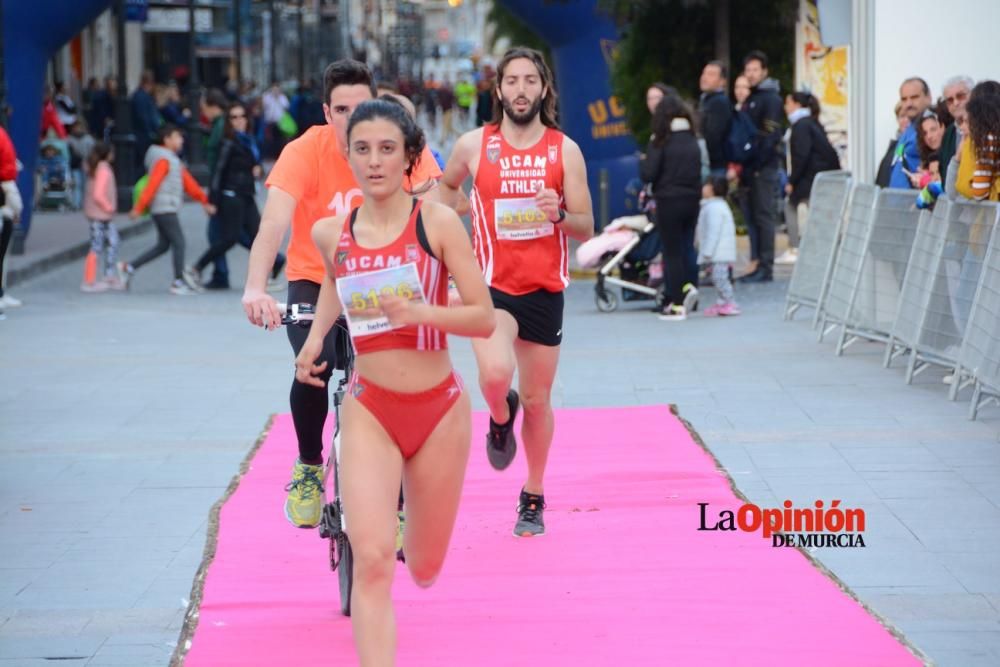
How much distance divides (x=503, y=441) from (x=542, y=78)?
56.7 inches

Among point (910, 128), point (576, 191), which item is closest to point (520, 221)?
point (576, 191)

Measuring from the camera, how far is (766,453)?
27.1 ft

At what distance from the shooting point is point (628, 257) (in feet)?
46.9

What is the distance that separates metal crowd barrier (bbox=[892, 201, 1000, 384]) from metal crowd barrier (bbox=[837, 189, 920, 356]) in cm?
64

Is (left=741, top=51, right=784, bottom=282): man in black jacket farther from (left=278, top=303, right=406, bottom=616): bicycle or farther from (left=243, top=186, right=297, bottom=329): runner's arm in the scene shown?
(left=278, top=303, right=406, bottom=616): bicycle

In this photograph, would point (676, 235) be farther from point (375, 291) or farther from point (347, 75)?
point (375, 291)

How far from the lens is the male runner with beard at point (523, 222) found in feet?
20.9

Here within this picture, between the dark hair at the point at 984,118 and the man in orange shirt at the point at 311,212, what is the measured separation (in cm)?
431

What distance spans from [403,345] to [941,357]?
613cm

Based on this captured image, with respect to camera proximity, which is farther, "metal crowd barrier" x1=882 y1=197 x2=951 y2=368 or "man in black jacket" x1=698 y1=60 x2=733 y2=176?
"man in black jacket" x1=698 y1=60 x2=733 y2=176

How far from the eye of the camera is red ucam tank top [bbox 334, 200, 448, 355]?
454 centimetres

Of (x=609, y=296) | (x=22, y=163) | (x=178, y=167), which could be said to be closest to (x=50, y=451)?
(x=609, y=296)

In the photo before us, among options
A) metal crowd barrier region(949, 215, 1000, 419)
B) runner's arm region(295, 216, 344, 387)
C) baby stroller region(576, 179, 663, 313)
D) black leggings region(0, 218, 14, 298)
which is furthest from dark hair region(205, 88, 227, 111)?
runner's arm region(295, 216, 344, 387)

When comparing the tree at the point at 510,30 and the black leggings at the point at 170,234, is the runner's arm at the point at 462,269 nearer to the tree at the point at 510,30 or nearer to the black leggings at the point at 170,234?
the black leggings at the point at 170,234
